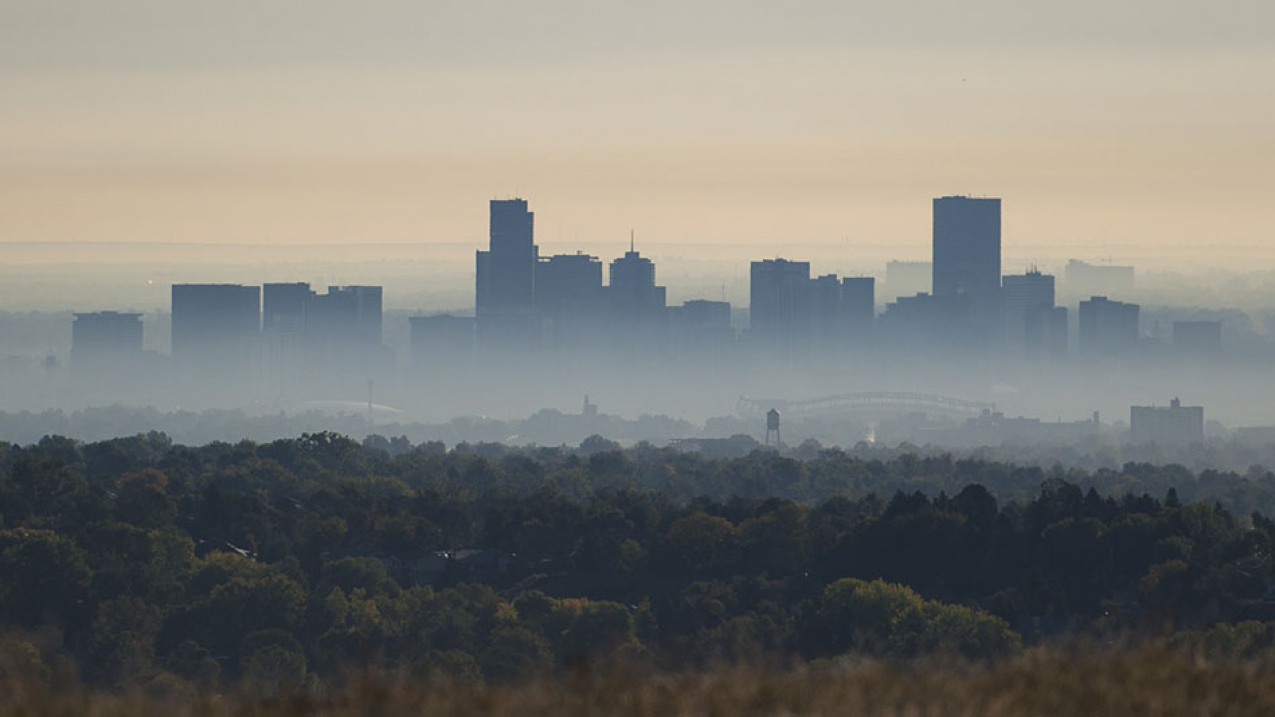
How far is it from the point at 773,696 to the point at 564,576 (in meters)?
84.6

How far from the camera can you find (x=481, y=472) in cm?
17925

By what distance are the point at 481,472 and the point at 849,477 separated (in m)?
40.0

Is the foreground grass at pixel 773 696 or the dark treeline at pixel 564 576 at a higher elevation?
the foreground grass at pixel 773 696

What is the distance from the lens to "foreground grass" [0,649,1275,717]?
16797 mm

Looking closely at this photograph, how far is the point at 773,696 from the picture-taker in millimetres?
17484

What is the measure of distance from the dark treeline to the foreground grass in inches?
1600

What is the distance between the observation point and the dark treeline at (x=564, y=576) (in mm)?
76438

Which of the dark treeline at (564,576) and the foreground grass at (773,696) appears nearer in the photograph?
the foreground grass at (773,696)

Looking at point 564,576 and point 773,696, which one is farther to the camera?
point 564,576

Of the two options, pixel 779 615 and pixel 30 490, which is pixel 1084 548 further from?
pixel 30 490

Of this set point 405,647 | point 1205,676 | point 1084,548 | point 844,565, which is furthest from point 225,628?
point 1205,676

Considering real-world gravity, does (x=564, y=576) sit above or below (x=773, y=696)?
below

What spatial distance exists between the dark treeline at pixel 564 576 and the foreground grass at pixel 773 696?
40.6m

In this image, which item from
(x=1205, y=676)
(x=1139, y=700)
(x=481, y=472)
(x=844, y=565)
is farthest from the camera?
(x=481, y=472)
